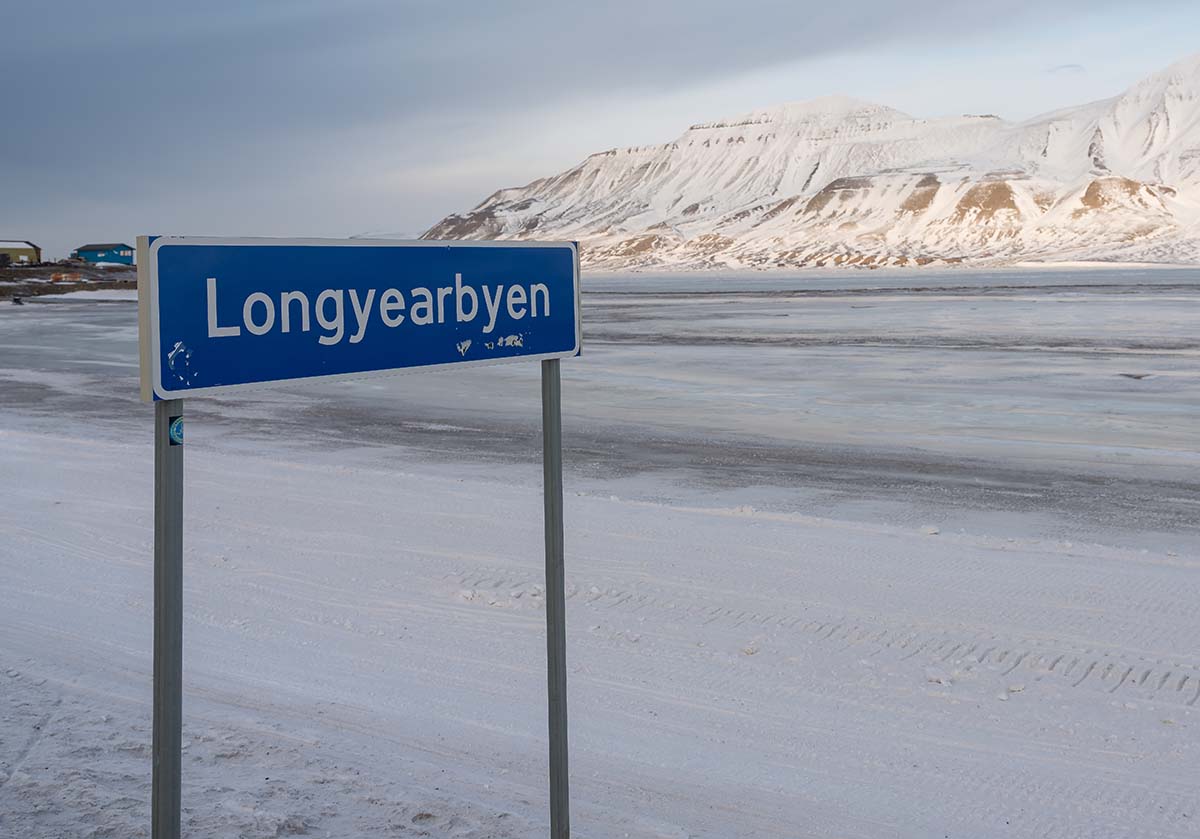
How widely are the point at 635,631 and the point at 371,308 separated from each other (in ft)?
11.4

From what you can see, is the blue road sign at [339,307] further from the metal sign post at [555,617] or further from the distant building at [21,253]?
the distant building at [21,253]

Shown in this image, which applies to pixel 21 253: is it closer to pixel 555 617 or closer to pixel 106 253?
pixel 106 253

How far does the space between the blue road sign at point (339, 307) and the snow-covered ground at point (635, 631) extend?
Result: 5.51 ft

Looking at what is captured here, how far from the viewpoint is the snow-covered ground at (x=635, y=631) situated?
12.4 feet

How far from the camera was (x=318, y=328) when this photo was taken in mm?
2166

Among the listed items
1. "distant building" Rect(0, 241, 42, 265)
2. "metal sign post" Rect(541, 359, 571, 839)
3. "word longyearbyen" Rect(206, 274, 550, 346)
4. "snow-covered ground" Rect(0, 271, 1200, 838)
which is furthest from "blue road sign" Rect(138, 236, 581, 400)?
"distant building" Rect(0, 241, 42, 265)

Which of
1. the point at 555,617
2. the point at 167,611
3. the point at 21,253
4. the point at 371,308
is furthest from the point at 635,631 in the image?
the point at 21,253

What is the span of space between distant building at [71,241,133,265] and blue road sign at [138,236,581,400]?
504ft

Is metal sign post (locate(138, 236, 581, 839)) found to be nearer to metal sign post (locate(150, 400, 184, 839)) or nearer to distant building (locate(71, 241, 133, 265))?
metal sign post (locate(150, 400, 184, 839))

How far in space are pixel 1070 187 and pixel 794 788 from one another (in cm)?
17877

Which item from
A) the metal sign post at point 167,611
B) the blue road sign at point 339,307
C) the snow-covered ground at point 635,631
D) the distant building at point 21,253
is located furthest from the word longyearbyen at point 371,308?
the distant building at point 21,253

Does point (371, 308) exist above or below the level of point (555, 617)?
above

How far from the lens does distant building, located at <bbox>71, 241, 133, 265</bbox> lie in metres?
148

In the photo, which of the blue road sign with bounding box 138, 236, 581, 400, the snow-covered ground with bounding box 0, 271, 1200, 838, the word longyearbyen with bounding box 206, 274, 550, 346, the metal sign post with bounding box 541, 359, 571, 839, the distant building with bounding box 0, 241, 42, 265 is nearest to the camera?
the blue road sign with bounding box 138, 236, 581, 400
